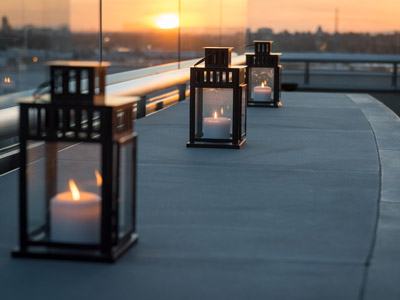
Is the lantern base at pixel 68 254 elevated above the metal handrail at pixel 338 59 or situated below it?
below

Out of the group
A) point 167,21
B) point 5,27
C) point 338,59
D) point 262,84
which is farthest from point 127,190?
point 338,59

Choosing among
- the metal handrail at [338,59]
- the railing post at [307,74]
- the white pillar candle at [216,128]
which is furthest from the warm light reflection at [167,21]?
the railing post at [307,74]

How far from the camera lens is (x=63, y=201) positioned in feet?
8.41

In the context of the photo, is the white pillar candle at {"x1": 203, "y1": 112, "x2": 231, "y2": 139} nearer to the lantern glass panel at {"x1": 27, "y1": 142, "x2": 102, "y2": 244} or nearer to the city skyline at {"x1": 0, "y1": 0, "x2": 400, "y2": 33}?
the city skyline at {"x1": 0, "y1": 0, "x2": 400, "y2": 33}

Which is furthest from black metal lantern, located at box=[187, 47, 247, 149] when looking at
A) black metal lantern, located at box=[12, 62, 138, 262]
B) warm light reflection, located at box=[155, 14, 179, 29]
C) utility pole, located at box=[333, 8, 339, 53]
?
utility pole, located at box=[333, 8, 339, 53]

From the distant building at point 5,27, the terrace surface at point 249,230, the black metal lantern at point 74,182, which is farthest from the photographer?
the distant building at point 5,27

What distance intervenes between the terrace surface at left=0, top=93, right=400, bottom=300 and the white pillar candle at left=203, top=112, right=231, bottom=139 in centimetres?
19

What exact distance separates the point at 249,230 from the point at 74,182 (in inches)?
27.4

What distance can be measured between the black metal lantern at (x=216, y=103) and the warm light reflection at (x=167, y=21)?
4488 mm

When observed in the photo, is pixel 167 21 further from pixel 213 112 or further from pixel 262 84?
pixel 213 112

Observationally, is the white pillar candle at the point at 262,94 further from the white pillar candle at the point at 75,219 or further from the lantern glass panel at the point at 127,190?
the white pillar candle at the point at 75,219

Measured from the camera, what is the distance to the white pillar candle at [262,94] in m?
8.55

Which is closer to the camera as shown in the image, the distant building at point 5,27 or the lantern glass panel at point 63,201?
the lantern glass panel at point 63,201

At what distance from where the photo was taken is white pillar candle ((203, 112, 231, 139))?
5.25 meters
